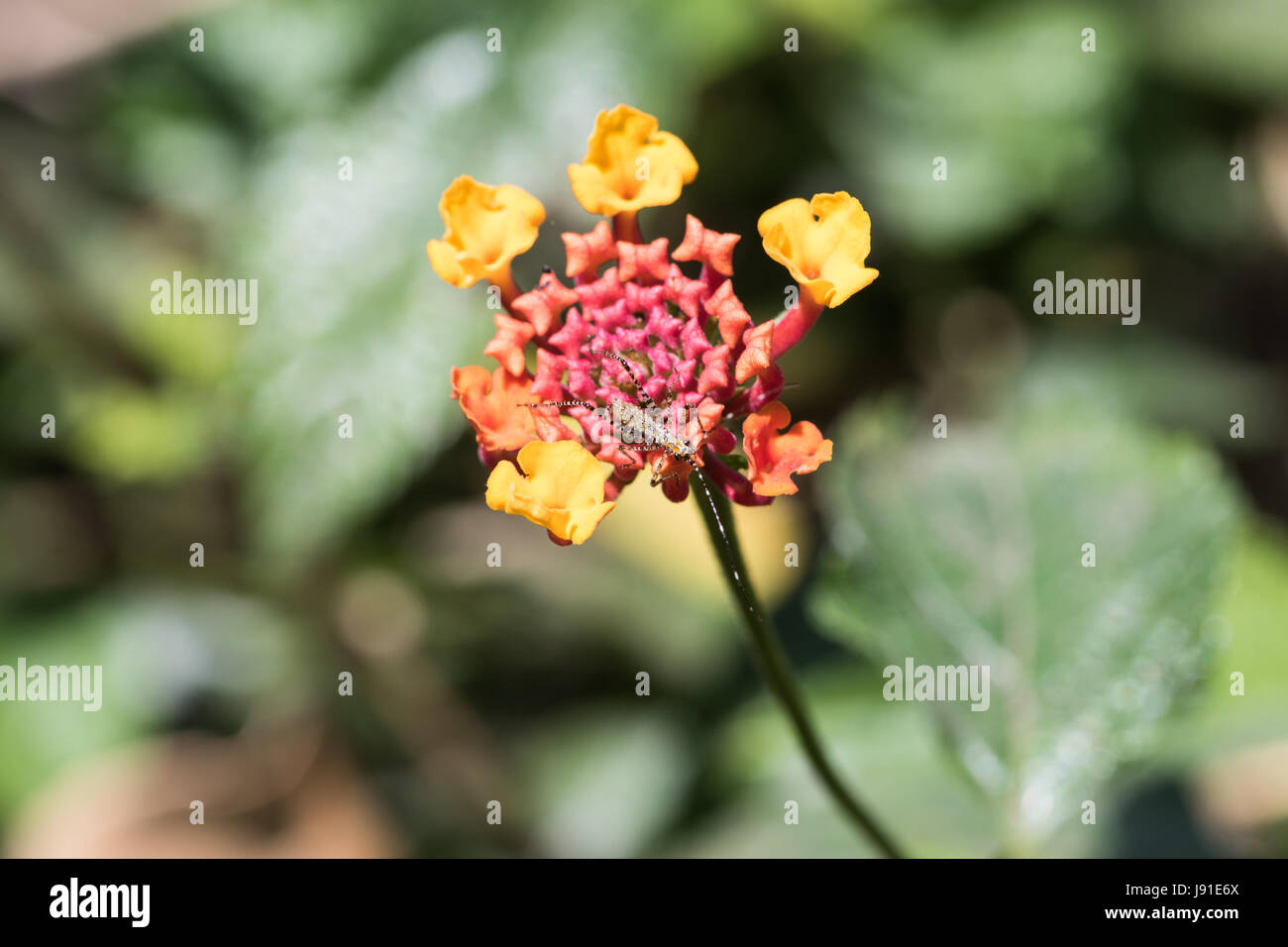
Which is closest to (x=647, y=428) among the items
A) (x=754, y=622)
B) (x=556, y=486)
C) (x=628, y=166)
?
(x=556, y=486)

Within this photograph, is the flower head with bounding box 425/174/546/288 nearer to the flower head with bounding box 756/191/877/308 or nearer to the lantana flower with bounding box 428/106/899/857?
the lantana flower with bounding box 428/106/899/857

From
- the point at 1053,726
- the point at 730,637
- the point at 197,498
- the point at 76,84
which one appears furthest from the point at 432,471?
the point at 1053,726

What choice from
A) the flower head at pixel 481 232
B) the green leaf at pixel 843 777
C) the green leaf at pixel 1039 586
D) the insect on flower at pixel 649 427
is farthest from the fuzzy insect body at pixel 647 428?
the green leaf at pixel 843 777

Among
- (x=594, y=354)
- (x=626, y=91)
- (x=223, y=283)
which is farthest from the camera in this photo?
(x=223, y=283)

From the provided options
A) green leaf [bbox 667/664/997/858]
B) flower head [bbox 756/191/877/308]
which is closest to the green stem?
flower head [bbox 756/191/877/308]
